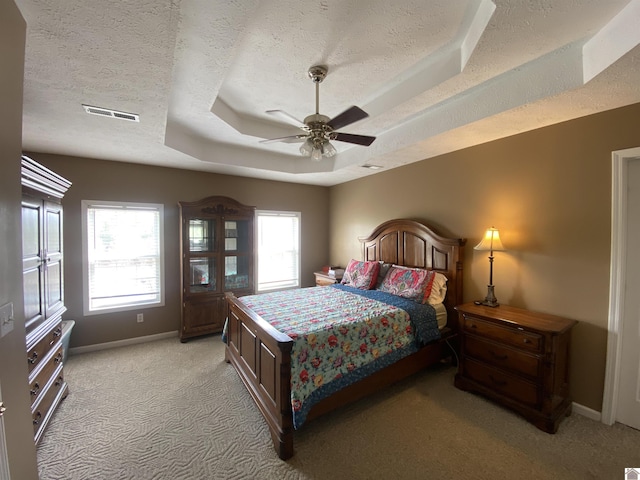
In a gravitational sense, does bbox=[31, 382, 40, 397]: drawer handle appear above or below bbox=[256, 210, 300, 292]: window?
below

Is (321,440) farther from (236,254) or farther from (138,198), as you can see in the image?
(138,198)

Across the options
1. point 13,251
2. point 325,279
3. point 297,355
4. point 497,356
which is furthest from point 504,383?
point 13,251

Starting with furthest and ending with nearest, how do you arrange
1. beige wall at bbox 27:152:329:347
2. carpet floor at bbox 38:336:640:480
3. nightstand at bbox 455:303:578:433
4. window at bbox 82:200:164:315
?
window at bbox 82:200:164:315
beige wall at bbox 27:152:329:347
nightstand at bbox 455:303:578:433
carpet floor at bbox 38:336:640:480

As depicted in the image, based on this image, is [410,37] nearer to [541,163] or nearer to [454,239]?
[541,163]

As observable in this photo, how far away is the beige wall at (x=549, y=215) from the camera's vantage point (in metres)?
2.18

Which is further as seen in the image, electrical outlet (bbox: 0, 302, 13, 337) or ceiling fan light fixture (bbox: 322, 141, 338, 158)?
ceiling fan light fixture (bbox: 322, 141, 338, 158)

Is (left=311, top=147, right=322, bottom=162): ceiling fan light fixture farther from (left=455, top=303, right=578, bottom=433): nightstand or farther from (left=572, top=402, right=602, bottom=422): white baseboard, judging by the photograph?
(left=572, top=402, right=602, bottom=422): white baseboard

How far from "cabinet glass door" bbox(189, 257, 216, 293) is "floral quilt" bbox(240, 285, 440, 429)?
1.23 meters

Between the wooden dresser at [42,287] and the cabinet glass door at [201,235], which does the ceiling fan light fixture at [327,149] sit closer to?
the wooden dresser at [42,287]

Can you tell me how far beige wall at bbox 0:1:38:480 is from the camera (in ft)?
3.68

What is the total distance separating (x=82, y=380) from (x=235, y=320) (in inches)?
65.9

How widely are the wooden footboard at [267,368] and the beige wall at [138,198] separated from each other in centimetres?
182

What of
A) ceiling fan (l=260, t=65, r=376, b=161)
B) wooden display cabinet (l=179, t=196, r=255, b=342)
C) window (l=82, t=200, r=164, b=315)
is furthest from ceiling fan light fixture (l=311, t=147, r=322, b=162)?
window (l=82, t=200, r=164, b=315)

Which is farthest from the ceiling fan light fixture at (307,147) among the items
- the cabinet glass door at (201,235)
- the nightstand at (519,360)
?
the cabinet glass door at (201,235)
